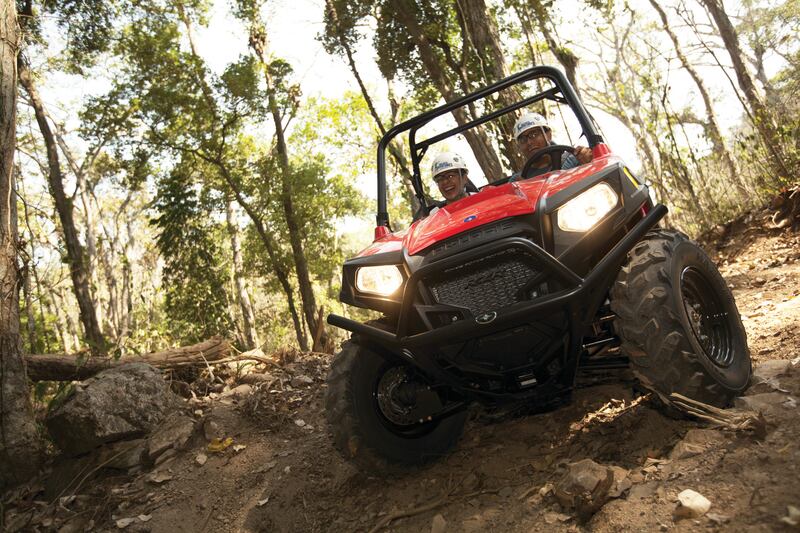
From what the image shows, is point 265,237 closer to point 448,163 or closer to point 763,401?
point 448,163

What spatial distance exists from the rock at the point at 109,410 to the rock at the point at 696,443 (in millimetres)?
3999

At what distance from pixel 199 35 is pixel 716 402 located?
2145 cm

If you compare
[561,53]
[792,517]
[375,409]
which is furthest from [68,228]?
[792,517]

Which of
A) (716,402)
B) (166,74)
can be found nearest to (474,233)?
(716,402)

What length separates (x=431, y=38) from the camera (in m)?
11.3

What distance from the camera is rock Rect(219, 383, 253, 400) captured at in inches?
199

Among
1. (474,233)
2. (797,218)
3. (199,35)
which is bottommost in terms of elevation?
(797,218)

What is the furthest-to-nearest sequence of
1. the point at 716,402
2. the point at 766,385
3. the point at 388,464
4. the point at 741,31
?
the point at 741,31 < the point at 388,464 < the point at 766,385 < the point at 716,402

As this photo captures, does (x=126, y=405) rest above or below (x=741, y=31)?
below

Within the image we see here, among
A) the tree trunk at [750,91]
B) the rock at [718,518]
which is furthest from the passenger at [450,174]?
the tree trunk at [750,91]

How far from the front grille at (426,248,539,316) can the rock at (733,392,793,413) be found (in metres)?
1.03

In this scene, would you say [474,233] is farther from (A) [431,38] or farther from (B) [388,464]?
(A) [431,38]

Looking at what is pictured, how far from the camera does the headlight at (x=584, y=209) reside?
8.07 ft

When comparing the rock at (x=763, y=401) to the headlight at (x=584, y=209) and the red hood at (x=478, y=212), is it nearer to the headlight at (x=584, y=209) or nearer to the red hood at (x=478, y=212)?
the headlight at (x=584, y=209)
